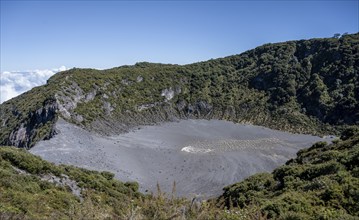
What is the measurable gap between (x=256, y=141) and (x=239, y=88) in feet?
118

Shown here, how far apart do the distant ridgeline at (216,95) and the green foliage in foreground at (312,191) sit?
139 feet

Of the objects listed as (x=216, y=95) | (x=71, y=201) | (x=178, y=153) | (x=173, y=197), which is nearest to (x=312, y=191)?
(x=71, y=201)

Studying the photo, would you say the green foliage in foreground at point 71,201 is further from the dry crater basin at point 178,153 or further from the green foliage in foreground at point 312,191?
the dry crater basin at point 178,153

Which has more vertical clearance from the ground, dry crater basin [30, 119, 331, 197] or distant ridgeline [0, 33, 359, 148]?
distant ridgeline [0, 33, 359, 148]

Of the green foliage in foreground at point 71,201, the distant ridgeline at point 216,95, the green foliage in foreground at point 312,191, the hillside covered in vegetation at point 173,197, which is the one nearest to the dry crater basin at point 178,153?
the distant ridgeline at point 216,95

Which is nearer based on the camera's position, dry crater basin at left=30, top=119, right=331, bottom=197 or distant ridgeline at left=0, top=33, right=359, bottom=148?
dry crater basin at left=30, top=119, right=331, bottom=197

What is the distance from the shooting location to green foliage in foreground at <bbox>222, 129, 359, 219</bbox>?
45.2ft

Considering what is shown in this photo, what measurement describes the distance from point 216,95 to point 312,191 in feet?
263

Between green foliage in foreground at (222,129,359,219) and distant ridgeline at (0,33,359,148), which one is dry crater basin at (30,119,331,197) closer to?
distant ridgeline at (0,33,359,148)

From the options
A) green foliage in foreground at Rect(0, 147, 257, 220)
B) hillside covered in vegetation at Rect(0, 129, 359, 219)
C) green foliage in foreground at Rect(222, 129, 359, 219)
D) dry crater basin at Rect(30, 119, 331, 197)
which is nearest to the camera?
green foliage in foreground at Rect(0, 147, 257, 220)

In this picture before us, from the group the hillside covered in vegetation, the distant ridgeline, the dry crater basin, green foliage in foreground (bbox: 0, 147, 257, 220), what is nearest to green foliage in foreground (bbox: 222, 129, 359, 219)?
the hillside covered in vegetation

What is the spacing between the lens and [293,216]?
12523 mm

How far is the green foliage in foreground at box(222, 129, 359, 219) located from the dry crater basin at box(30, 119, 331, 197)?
35.8 feet

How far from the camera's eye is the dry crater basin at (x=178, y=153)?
4312 cm
